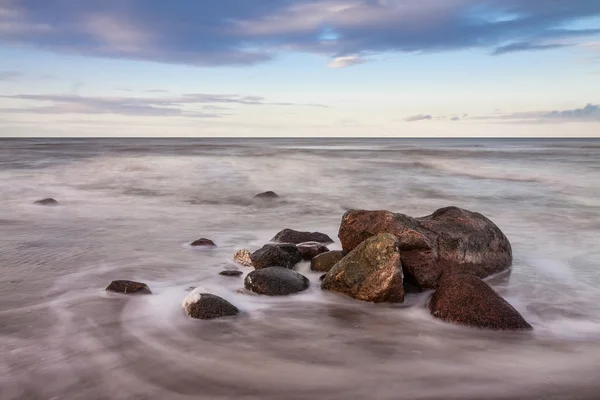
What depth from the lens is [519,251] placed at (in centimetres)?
780

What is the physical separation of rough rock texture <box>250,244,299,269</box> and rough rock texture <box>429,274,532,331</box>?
6.49 feet

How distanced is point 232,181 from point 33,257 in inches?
483

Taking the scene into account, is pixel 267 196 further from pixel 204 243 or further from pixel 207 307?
pixel 207 307

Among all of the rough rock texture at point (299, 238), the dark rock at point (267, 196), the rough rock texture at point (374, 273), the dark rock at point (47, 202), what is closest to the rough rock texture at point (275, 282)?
the rough rock texture at point (374, 273)

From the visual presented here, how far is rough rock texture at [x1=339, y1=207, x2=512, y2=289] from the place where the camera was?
571 centimetres

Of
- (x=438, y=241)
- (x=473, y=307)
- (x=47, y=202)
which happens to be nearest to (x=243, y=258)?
(x=438, y=241)

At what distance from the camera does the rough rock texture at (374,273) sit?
17.2 feet

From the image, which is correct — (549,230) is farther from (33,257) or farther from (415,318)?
(33,257)

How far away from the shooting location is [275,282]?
5.50 meters

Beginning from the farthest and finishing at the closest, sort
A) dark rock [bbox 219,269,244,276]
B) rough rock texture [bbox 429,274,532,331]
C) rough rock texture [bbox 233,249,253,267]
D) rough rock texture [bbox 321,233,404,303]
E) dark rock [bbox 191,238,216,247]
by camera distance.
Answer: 1. dark rock [bbox 191,238,216,247]
2. rough rock texture [bbox 233,249,253,267]
3. dark rock [bbox 219,269,244,276]
4. rough rock texture [bbox 321,233,404,303]
5. rough rock texture [bbox 429,274,532,331]

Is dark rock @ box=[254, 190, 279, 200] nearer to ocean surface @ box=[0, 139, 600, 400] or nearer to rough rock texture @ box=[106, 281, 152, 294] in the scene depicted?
ocean surface @ box=[0, 139, 600, 400]

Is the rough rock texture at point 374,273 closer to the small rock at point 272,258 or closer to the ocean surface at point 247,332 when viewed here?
the ocean surface at point 247,332

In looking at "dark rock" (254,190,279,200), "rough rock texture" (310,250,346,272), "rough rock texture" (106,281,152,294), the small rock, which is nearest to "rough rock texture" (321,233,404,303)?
"rough rock texture" (310,250,346,272)

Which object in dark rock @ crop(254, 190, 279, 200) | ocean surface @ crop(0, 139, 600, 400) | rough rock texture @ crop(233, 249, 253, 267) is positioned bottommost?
dark rock @ crop(254, 190, 279, 200)
